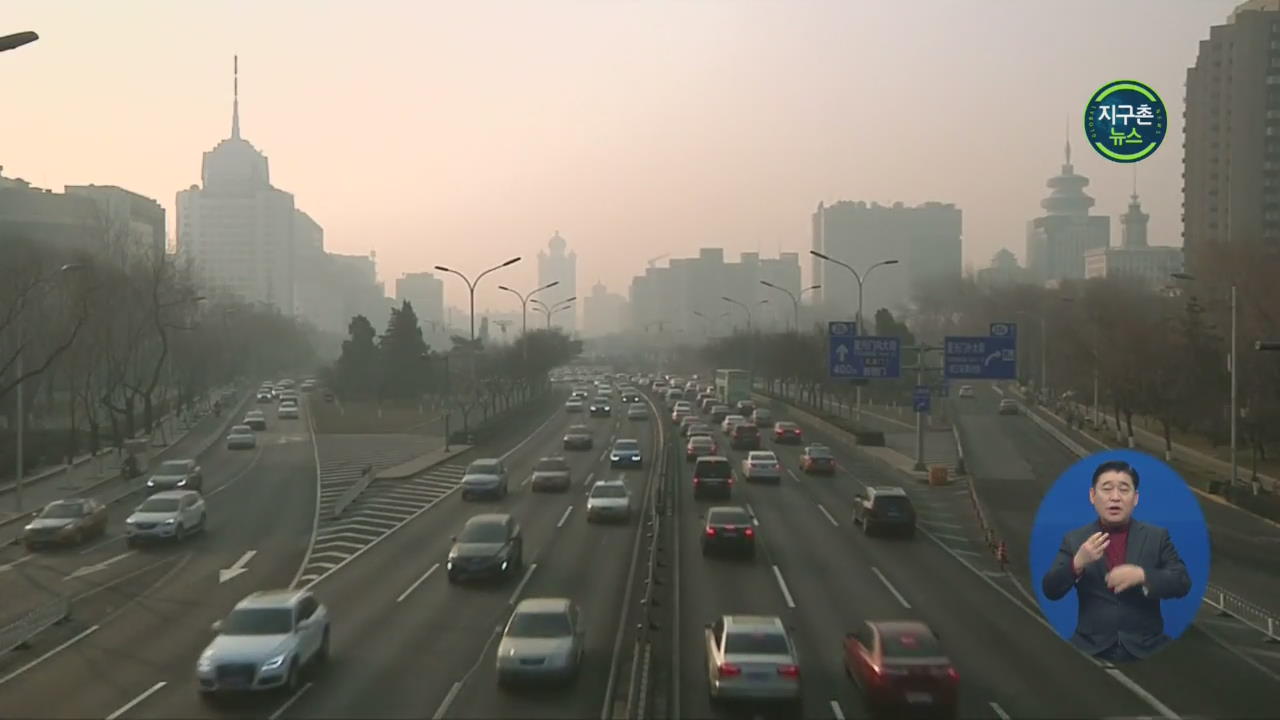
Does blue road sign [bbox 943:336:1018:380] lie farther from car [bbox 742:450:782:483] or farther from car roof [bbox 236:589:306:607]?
car roof [bbox 236:589:306:607]

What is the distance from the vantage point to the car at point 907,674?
13.4m

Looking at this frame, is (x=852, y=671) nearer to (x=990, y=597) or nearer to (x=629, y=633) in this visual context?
(x=629, y=633)

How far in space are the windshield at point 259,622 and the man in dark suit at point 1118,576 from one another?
41.3ft

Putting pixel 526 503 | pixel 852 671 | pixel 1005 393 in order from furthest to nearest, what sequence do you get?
pixel 1005 393
pixel 526 503
pixel 852 671

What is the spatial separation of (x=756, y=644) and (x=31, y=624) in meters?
12.6

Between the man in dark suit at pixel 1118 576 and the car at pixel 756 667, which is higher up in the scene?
the man in dark suit at pixel 1118 576

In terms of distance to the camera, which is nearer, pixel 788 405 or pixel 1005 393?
pixel 788 405

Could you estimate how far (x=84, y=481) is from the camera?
44.5 meters

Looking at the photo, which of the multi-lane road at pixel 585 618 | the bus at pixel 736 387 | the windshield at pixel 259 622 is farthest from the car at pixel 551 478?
the bus at pixel 736 387

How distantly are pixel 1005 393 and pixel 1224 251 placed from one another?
3080 centimetres

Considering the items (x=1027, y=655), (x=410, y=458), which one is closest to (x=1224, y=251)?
(x=410, y=458)

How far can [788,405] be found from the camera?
273ft

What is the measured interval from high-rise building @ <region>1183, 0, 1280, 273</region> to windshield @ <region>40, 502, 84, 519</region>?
3369 inches

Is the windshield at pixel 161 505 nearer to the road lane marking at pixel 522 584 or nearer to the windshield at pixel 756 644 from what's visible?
the road lane marking at pixel 522 584
